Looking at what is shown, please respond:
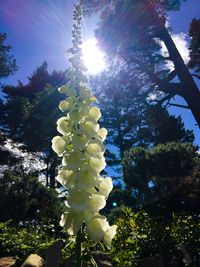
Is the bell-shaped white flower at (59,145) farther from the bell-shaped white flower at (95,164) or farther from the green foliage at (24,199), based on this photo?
the green foliage at (24,199)

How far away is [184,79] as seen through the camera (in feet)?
46.3

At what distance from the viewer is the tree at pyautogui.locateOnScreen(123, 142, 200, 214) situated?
14453 millimetres

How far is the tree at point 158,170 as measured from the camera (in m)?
14.5

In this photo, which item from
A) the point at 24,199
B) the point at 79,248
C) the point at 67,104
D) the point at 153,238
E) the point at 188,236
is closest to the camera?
the point at 79,248

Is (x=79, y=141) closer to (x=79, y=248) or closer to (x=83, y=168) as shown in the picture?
(x=83, y=168)

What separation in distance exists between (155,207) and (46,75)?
23755mm

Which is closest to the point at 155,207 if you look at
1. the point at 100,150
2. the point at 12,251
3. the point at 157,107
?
the point at 157,107

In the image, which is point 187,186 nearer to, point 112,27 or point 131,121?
point 112,27

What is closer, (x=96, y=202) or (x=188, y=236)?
(x=96, y=202)

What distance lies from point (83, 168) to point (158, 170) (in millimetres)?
14146

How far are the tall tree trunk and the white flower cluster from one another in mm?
11598

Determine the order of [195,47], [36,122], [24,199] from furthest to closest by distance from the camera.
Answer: [36,122], [24,199], [195,47]

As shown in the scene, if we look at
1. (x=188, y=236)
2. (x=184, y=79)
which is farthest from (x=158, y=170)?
(x=188, y=236)

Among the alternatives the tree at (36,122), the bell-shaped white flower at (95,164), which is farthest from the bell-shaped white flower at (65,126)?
the tree at (36,122)
